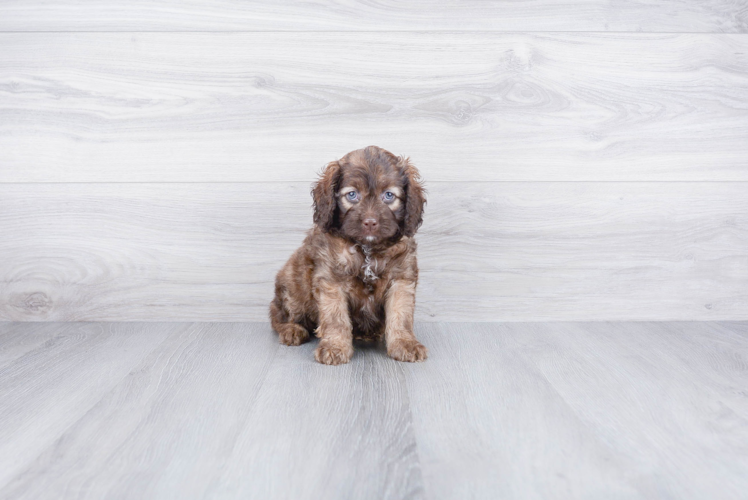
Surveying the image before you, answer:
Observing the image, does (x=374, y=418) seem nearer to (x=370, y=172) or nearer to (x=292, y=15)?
(x=370, y=172)

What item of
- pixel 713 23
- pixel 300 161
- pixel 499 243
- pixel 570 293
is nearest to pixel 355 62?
pixel 300 161

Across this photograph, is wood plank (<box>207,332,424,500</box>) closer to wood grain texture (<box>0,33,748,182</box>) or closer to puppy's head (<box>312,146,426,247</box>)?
puppy's head (<box>312,146,426,247</box>)

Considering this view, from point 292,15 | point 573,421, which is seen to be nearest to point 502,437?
point 573,421

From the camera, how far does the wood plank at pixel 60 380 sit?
156 cm

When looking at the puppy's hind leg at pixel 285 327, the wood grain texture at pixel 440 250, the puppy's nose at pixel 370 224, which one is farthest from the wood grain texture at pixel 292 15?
the puppy's hind leg at pixel 285 327

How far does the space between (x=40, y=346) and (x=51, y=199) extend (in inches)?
30.8

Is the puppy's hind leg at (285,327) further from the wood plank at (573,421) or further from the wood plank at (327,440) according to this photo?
the wood plank at (573,421)

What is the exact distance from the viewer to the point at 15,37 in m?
2.80

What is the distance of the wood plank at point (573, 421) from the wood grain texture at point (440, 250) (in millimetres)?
357

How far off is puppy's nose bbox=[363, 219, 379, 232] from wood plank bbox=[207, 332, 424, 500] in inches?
20.8

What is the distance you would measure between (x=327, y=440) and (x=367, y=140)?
5.39 ft

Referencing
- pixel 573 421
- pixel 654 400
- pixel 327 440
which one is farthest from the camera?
pixel 654 400

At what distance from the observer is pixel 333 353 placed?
2.26 meters

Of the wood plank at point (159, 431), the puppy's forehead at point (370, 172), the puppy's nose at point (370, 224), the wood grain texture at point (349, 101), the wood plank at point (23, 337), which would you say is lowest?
the wood plank at point (23, 337)
